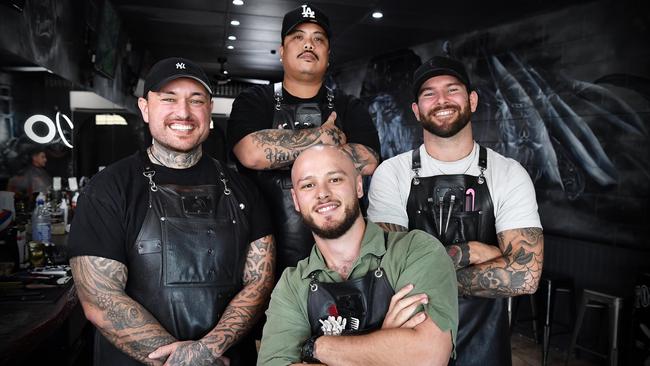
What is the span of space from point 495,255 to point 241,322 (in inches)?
38.6

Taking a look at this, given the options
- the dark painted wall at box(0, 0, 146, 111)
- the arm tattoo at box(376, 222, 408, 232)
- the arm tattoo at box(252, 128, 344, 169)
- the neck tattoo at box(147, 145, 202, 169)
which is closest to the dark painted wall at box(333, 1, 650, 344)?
the arm tattoo at box(376, 222, 408, 232)

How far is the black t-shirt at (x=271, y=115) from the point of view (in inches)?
86.1

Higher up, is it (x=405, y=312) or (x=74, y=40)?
(x=74, y=40)

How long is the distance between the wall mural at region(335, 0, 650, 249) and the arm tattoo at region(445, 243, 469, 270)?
3.14 metres

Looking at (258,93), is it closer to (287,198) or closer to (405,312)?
(287,198)

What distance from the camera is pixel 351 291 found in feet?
5.26

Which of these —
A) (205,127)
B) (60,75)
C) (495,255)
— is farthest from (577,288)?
(60,75)

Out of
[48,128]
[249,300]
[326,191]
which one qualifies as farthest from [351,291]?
[48,128]

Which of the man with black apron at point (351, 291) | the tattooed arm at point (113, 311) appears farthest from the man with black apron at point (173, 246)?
the man with black apron at point (351, 291)

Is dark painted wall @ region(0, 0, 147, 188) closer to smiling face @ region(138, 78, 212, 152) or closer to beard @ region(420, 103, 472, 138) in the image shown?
smiling face @ region(138, 78, 212, 152)

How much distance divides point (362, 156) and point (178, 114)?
761 millimetres

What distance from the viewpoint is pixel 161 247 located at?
5.76 feet

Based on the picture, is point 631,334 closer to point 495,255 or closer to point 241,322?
point 495,255

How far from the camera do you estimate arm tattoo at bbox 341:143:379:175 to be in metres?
2.10
